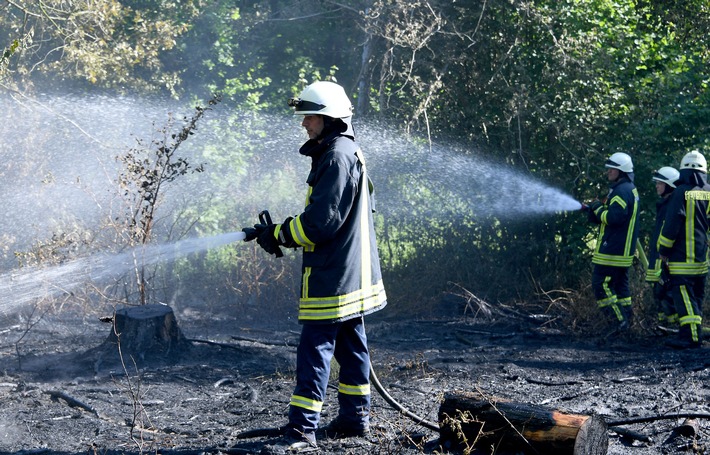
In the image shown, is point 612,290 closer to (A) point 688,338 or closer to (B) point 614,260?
(B) point 614,260

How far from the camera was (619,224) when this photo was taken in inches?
342

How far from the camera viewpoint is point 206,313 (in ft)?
33.8

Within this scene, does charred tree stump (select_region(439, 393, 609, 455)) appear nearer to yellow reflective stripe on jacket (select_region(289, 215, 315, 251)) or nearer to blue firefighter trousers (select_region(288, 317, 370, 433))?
blue firefighter trousers (select_region(288, 317, 370, 433))

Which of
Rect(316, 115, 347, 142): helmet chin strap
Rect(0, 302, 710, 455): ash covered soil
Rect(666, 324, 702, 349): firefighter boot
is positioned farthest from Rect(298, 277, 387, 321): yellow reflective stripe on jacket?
Rect(666, 324, 702, 349): firefighter boot

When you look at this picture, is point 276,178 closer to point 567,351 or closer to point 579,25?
point 579,25

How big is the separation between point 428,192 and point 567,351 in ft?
11.8

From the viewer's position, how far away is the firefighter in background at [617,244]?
8695mm

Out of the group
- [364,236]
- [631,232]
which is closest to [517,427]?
[364,236]

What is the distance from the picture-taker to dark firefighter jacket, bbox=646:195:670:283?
870 cm

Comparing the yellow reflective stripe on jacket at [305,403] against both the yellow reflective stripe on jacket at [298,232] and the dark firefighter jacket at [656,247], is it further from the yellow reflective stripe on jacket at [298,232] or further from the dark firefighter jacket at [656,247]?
the dark firefighter jacket at [656,247]

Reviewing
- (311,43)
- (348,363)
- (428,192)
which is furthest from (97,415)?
(311,43)

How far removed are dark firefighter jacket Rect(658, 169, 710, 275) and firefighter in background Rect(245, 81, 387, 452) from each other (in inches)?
180

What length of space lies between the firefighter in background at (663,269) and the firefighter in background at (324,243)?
4834 millimetres

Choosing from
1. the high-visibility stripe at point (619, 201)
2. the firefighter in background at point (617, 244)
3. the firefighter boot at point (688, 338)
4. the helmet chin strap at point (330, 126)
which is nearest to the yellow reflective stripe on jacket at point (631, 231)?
the firefighter in background at point (617, 244)
